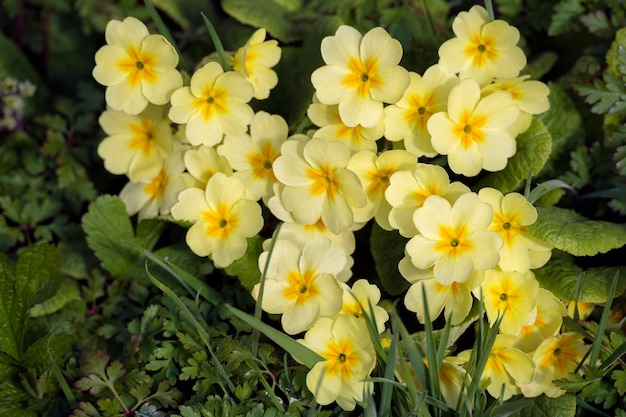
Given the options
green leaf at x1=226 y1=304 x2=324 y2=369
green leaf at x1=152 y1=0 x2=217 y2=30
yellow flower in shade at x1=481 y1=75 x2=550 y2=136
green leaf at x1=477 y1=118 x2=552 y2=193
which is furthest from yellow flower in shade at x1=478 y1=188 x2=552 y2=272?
green leaf at x1=152 y1=0 x2=217 y2=30

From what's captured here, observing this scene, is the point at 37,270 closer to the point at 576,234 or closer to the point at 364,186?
the point at 364,186

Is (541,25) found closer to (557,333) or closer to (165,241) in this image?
(557,333)

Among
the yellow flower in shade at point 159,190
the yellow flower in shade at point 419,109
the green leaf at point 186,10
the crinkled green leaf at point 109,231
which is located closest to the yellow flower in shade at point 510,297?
the yellow flower in shade at point 419,109

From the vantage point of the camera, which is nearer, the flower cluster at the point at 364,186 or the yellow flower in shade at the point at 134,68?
the flower cluster at the point at 364,186

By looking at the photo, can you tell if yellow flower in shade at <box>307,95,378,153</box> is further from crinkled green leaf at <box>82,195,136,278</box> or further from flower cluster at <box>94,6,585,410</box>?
crinkled green leaf at <box>82,195,136,278</box>

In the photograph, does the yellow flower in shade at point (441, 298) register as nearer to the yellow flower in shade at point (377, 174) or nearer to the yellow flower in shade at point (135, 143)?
the yellow flower in shade at point (377, 174)

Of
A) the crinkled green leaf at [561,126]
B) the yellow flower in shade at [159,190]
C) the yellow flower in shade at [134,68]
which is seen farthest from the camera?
the crinkled green leaf at [561,126]
